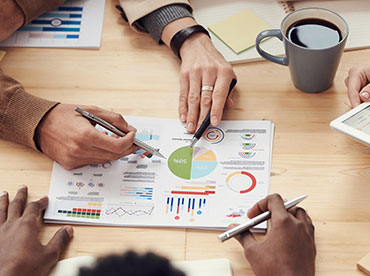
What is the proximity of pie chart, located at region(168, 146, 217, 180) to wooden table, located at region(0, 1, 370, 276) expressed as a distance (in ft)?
0.35

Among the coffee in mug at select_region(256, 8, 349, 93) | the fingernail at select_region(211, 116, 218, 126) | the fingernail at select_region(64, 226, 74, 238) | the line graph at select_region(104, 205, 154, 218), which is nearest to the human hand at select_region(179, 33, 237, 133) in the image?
the fingernail at select_region(211, 116, 218, 126)

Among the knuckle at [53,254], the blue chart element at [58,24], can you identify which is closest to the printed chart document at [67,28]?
the blue chart element at [58,24]

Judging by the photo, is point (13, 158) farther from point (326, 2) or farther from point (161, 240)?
point (326, 2)

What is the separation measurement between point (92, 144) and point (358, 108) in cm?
53

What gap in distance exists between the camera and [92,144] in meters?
0.97

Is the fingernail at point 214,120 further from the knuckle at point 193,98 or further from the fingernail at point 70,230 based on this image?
the fingernail at point 70,230

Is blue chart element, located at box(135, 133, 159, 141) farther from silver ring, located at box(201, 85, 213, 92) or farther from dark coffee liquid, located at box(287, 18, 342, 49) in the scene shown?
dark coffee liquid, located at box(287, 18, 342, 49)

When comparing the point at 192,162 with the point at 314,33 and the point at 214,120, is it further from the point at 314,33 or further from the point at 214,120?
the point at 314,33

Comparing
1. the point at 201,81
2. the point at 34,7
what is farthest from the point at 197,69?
the point at 34,7

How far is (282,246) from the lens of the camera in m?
Result: 0.81

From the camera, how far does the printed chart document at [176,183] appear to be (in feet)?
3.02

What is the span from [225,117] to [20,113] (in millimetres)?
435

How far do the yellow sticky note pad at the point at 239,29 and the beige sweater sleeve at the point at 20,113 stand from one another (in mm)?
441

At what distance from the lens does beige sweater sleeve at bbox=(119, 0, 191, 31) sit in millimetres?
1225
